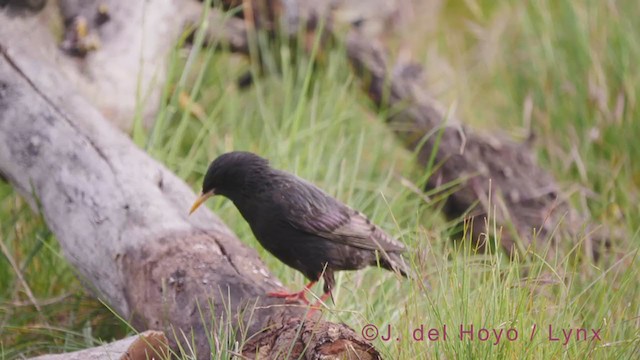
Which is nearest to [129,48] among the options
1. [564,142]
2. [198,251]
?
[198,251]

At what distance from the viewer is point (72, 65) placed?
5.29m

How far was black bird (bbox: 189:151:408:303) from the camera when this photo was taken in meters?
4.14

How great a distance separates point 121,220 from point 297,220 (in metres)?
0.72

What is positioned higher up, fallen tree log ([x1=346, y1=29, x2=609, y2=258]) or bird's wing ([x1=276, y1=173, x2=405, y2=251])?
bird's wing ([x1=276, y1=173, x2=405, y2=251])

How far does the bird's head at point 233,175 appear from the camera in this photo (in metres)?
4.22

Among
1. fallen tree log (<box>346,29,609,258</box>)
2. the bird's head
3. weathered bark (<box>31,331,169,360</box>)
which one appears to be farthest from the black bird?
fallen tree log (<box>346,29,609,258</box>)

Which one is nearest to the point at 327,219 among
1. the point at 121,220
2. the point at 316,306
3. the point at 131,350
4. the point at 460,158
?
the point at 316,306

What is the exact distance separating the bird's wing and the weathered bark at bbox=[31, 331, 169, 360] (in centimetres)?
98

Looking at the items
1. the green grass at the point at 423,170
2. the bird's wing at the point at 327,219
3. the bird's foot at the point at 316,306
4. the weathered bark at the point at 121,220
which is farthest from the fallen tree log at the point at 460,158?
the weathered bark at the point at 121,220

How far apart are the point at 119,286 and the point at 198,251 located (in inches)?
15.1

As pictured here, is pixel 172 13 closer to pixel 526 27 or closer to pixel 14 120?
pixel 14 120

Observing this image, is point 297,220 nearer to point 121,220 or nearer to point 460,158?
point 121,220

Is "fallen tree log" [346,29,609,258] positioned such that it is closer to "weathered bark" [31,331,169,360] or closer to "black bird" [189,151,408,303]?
"black bird" [189,151,408,303]

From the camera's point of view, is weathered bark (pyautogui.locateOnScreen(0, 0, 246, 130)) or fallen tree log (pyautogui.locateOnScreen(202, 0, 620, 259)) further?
fallen tree log (pyautogui.locateOnScreen(202, 0, 620, 259))
